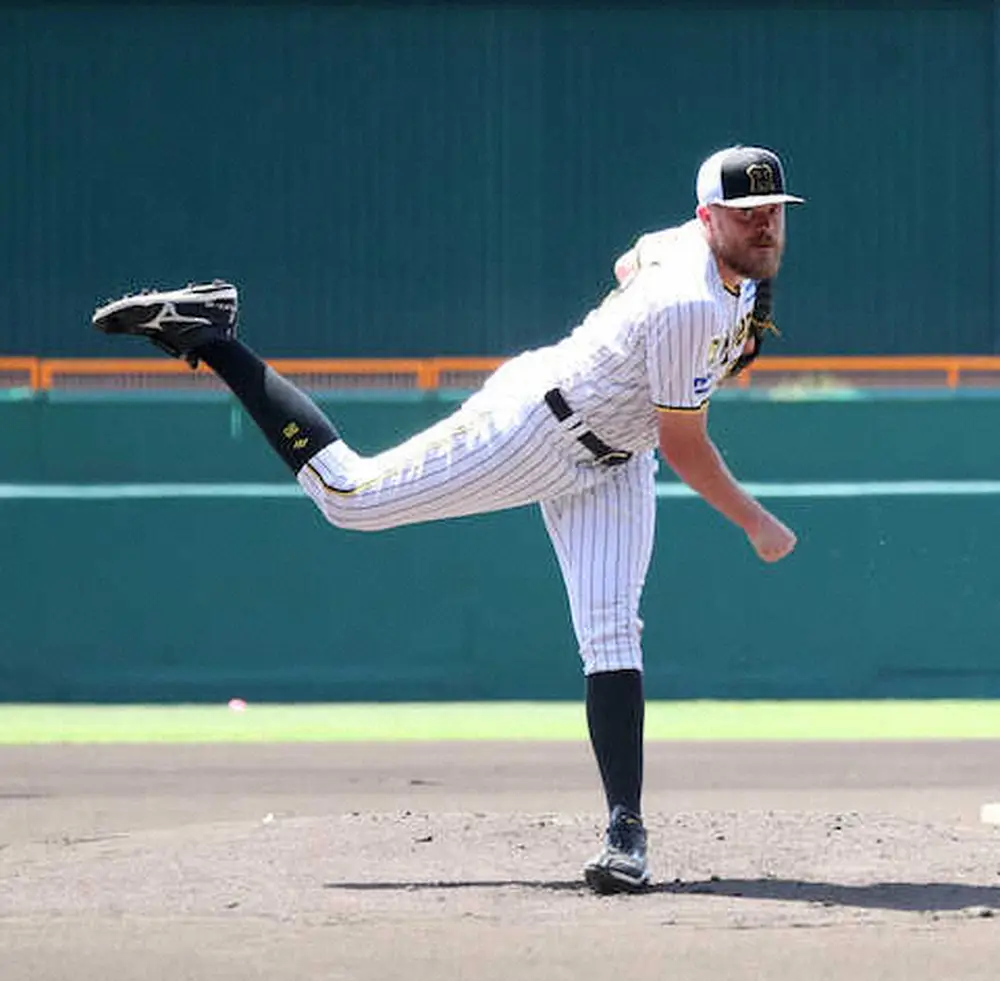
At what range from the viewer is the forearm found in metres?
6.93

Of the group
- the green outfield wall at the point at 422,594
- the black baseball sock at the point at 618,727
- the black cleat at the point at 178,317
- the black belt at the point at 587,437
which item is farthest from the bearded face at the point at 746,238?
the green outfield wall at the point at 422,594

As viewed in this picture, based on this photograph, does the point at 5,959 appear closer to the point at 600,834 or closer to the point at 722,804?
the point at 600,834

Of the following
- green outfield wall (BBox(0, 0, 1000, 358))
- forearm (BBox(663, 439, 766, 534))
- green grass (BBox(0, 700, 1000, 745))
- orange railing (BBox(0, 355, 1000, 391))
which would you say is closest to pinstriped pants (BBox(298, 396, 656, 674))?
forearm (BBox(663, 439, 766, 534))

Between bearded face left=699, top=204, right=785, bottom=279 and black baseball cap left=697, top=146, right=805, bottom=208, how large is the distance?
3cm

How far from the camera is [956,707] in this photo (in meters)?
12.9

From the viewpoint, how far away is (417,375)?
13.4 meters

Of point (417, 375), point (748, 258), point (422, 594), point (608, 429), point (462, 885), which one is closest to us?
point (748, 258)

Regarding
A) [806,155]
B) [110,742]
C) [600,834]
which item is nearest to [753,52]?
[806,155]

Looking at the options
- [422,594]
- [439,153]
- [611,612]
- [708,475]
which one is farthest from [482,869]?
[439,153]

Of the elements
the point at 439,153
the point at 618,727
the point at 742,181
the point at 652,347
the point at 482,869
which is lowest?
the point at 482,869

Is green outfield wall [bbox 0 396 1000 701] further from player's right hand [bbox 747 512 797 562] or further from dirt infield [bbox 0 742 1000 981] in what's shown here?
player's right hand [bbox 747 512 797 562]

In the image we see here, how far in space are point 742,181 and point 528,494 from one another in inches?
38.0

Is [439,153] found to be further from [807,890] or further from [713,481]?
[807,890]

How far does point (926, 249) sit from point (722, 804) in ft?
42.1
